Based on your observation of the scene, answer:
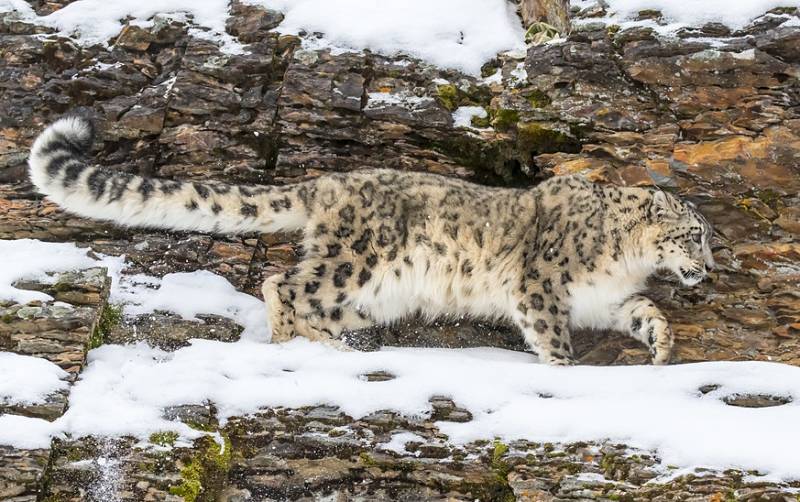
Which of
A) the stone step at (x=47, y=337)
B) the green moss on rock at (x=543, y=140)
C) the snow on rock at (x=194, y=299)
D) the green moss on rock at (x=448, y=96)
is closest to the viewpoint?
the stone step at (x=47, y=337)

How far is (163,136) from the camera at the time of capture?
8.12m

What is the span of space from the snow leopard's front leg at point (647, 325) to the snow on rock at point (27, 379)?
4.14 m

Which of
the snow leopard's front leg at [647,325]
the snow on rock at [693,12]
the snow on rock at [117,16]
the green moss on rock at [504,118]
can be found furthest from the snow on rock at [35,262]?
the snow on rock at [693,12]

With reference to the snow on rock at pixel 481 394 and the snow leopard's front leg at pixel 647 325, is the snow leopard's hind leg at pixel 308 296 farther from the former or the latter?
the snow leopard's front leg at pixel 647 325

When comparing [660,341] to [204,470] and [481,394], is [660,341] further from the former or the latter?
[204,470]

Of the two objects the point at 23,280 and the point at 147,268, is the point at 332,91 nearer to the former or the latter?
the point at 147,268

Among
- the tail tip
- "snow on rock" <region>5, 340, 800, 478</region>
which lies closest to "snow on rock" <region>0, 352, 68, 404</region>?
"snow on rock" <region>5, 340, 800, 478</region>

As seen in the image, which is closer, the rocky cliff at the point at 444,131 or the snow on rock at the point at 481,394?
the snow on rock at the point at 481,394

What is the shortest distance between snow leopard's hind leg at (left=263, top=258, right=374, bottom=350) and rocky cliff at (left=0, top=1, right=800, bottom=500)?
424mm

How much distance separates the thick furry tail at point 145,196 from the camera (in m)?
6.77

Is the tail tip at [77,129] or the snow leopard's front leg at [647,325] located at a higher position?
the tail tip at [77,129]

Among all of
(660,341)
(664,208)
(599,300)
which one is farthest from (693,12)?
(660,341)

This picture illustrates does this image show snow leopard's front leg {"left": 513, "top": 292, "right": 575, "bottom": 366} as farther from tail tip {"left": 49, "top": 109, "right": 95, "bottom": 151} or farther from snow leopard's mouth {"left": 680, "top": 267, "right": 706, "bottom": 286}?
tail tip {"left": 49, "top": 109, "right": 95, "bottom": 151}

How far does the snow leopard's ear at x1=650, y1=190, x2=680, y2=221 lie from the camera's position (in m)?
7.33
